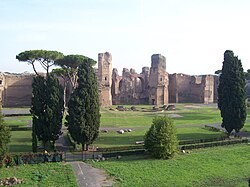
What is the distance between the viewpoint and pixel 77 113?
25.0 meters

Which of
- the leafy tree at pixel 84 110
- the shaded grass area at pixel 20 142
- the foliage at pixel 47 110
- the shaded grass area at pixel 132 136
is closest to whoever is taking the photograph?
the leafy tree at pixel 84 110

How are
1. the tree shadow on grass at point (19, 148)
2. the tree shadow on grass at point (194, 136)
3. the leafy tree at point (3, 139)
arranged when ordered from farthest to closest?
the tree shadow on grass at point (194, 136)
the tree shadow on grass at point (19, 148)
the leafy tree at point (3, 139)

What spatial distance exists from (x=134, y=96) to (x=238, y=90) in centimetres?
4357

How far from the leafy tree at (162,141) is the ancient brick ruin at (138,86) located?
3709cm

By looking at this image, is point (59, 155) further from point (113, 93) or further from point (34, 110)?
point (113, 93)

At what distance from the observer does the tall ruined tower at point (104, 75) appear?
199 feet

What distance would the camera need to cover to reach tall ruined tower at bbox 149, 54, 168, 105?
223 feet

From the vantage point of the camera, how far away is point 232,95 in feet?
102

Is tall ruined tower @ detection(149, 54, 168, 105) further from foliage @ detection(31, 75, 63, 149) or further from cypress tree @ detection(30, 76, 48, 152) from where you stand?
cypress tree @ detection(30, 76, 48, 152)

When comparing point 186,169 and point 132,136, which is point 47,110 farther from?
point 186,169

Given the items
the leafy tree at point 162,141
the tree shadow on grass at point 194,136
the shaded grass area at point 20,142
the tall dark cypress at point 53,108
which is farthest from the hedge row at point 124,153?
the tree shadow on grass at point 194,136

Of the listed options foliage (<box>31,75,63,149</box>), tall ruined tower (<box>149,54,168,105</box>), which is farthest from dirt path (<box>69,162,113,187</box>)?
tall ruined tower (<box>149,54,168,105</box>)

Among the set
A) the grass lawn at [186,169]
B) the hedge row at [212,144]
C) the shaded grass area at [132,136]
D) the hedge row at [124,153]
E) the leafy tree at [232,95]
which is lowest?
the grass lawn at [186,169]

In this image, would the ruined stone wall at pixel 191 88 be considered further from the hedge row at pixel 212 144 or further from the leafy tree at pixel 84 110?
the leafy tree at pixel 84 110
